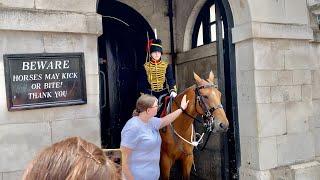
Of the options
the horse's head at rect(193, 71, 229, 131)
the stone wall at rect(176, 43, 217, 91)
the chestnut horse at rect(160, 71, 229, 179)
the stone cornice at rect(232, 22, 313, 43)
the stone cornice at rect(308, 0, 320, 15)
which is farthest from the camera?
the stone wall at rect(176, 43, 217, 91)

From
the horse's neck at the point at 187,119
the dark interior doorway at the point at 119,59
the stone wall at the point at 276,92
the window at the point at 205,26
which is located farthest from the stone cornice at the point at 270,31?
the dark interior doorway at the point at 119,59

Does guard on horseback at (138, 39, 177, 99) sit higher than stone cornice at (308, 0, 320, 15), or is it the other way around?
stone cornice at (308, 0, 320, 15)

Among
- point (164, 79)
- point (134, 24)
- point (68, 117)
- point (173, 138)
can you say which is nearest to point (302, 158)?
point (173, 138)

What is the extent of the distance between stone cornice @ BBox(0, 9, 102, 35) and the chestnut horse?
1518 millimetres

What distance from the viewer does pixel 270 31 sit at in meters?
5.44

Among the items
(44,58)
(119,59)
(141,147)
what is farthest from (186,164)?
(119,59)

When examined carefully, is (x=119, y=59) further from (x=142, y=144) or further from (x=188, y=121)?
(x=142, y=144)

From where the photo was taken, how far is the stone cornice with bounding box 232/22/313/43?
5.32 meters

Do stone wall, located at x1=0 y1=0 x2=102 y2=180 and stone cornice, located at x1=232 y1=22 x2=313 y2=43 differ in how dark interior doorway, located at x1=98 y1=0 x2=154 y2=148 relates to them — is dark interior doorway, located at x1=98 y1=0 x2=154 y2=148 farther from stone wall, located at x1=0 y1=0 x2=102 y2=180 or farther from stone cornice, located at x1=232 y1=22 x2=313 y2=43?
stone wall, located at x1=0 y1=0 x2=102 y2=180

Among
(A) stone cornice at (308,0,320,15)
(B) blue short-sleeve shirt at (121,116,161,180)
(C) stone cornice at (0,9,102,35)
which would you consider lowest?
(B) blue short-sleeve shirt at (121,116,161,180)

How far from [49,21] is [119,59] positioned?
3706 mm

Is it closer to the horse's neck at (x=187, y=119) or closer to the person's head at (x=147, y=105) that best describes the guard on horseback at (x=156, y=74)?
the horse's neck at (x=187, y=119)

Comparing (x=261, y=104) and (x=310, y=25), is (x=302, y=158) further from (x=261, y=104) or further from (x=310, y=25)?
(x=310, y=25)

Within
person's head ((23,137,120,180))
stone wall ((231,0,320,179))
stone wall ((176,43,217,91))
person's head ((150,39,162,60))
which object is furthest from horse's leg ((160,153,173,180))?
person's head ((23,137,120,180))
